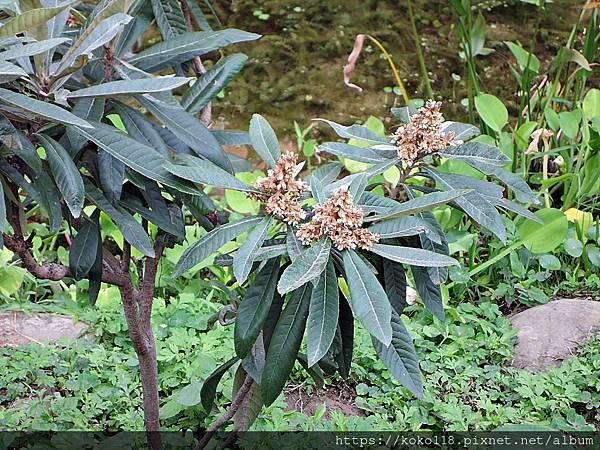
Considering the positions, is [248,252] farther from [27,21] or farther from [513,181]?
[513,181]

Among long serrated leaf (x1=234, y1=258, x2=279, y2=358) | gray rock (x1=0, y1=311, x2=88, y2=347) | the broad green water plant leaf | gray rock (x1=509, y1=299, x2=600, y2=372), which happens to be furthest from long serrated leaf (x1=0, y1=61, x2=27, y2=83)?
the broad green water plant leaf

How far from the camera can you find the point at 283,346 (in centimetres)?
132

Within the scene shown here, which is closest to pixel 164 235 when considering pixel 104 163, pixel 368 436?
pixel 104 163

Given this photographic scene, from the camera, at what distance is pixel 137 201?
4.65ft

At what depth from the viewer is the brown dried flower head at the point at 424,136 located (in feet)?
4.27

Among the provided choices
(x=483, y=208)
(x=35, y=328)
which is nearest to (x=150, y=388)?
(x=483, y=208)

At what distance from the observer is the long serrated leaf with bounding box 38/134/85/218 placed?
1194 millimetres

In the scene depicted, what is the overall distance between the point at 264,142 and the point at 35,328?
141 centimetres

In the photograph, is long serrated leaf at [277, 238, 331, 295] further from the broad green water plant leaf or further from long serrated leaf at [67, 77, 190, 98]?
the broad green water plant leaf

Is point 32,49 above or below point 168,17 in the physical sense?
above

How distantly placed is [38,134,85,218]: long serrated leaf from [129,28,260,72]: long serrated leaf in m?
0.23

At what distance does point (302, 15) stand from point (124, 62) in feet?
11.4

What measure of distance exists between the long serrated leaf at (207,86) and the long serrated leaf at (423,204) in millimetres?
434

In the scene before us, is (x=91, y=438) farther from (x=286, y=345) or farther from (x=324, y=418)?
(x=286, y=345)
